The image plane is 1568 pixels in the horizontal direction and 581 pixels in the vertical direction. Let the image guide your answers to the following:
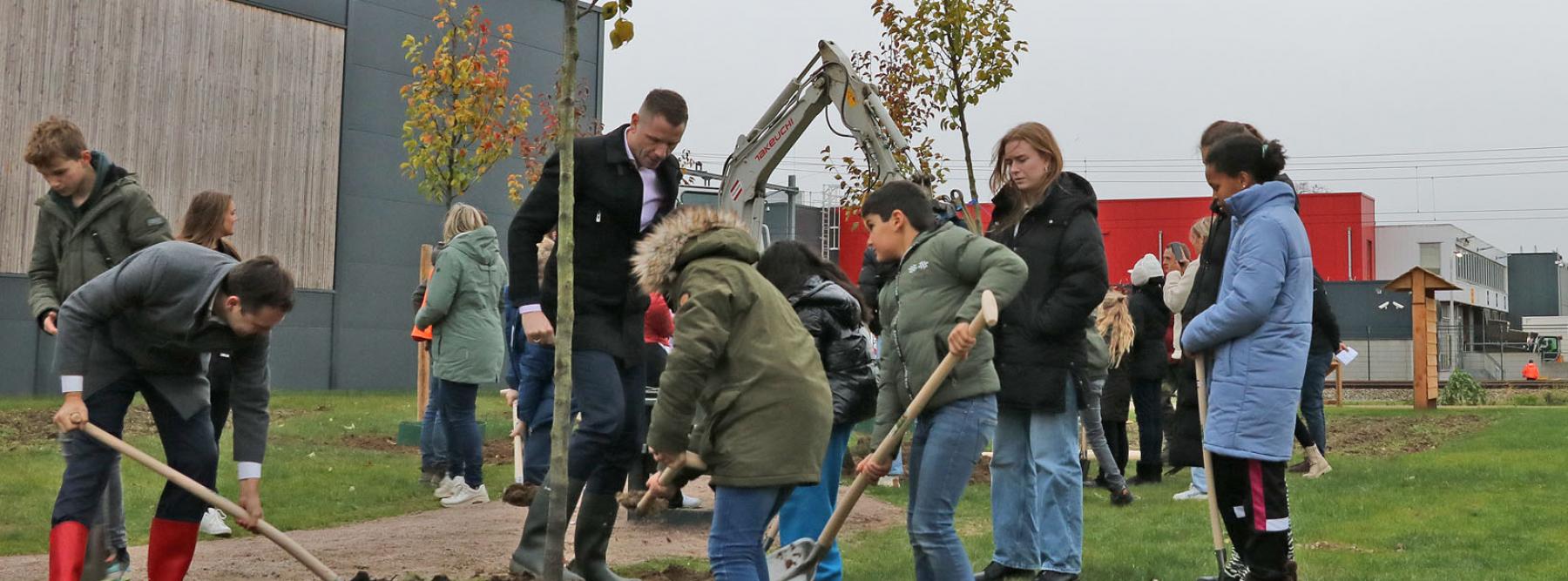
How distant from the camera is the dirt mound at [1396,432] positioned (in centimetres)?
1423

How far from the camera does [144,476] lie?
10266mm

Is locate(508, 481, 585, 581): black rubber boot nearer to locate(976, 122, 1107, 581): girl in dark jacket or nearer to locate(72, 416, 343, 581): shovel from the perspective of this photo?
locate(72, 416, 343, 581): shovel

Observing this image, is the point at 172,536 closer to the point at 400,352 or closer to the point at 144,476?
the point at 144,476

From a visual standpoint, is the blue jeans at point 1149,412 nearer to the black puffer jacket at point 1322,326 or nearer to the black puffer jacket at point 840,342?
the black puffer jacket at point 1322,326

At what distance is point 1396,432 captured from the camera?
54.1 ft

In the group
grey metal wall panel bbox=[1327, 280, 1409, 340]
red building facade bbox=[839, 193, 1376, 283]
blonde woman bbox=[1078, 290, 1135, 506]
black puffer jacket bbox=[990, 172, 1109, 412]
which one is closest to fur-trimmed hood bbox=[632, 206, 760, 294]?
black puffer jacket bbox=[990, 172, 1109, 412]

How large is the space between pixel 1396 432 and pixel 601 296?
44.1 feet

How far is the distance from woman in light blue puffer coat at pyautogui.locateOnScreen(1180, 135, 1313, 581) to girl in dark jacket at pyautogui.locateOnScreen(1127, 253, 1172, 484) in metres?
5.20

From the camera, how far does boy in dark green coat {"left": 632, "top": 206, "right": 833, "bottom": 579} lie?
14.7ft

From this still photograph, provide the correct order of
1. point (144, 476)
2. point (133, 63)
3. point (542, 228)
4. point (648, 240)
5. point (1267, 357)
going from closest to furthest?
1. point (648, 240)
2. point (1267, 357)
3. point (542, 228)
4. point (144, 476)
5. point (133, 63)

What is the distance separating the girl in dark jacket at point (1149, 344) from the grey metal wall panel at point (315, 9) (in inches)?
675

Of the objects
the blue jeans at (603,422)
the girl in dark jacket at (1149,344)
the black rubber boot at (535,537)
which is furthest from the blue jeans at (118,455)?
the girl in dark jacket at (1149,344)

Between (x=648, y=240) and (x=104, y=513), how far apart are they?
2876 millimetres

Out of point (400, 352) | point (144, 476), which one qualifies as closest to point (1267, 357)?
point (144, 476)
